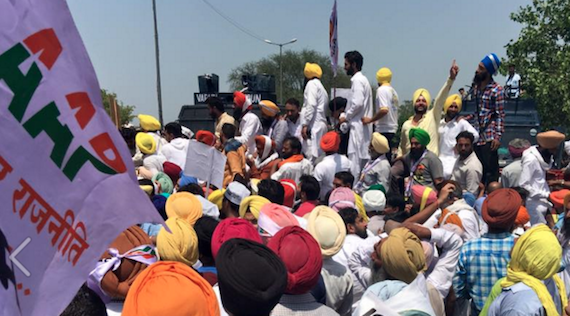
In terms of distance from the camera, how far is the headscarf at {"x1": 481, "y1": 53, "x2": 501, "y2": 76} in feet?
20.2

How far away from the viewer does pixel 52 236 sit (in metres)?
1.54

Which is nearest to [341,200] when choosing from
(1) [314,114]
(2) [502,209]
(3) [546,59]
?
(2) [502,209]

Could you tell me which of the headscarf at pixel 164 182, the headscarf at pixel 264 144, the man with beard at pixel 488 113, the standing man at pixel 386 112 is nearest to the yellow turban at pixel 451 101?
the man with beard at pixel 488 113

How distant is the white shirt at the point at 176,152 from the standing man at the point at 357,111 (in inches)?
84.3

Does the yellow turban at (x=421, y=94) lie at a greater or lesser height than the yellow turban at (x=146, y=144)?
greater

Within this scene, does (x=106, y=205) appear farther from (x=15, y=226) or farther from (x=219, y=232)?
(x=219, y=232)

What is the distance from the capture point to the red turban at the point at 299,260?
2.56 m

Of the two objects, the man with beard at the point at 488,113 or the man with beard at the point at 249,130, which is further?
the man with beard at the point at 249,130

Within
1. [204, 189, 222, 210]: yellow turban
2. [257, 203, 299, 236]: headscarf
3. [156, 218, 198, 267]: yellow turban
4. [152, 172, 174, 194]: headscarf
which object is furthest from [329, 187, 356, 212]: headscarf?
[152, 172, 174, 194]: headscarf

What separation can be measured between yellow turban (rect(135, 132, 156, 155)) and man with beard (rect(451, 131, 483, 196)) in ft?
12.2

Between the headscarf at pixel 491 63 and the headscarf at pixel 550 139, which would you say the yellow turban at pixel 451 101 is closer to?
the headscarf at pixel 491 63

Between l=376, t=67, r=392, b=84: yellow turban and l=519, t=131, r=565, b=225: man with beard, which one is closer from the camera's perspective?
l=519, t=131, r=565, b=225: man with beard

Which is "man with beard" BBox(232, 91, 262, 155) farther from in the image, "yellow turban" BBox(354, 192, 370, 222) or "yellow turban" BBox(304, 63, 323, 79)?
"yellow turban" BBox(354, 192, 370, 222)

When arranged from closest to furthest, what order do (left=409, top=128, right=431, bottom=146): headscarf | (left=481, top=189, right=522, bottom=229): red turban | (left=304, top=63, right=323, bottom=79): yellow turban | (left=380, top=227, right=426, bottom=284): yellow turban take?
1. (left=380, top=227, right=426, bottom=284): yellow turban
2. (left=481, top=189, right=522, bottom=229): red turban
3. (left=409, top=128, right=431, bottom=146): headscarf
4. (left=304, top=63, right=323, bottom=79): yellow turban
